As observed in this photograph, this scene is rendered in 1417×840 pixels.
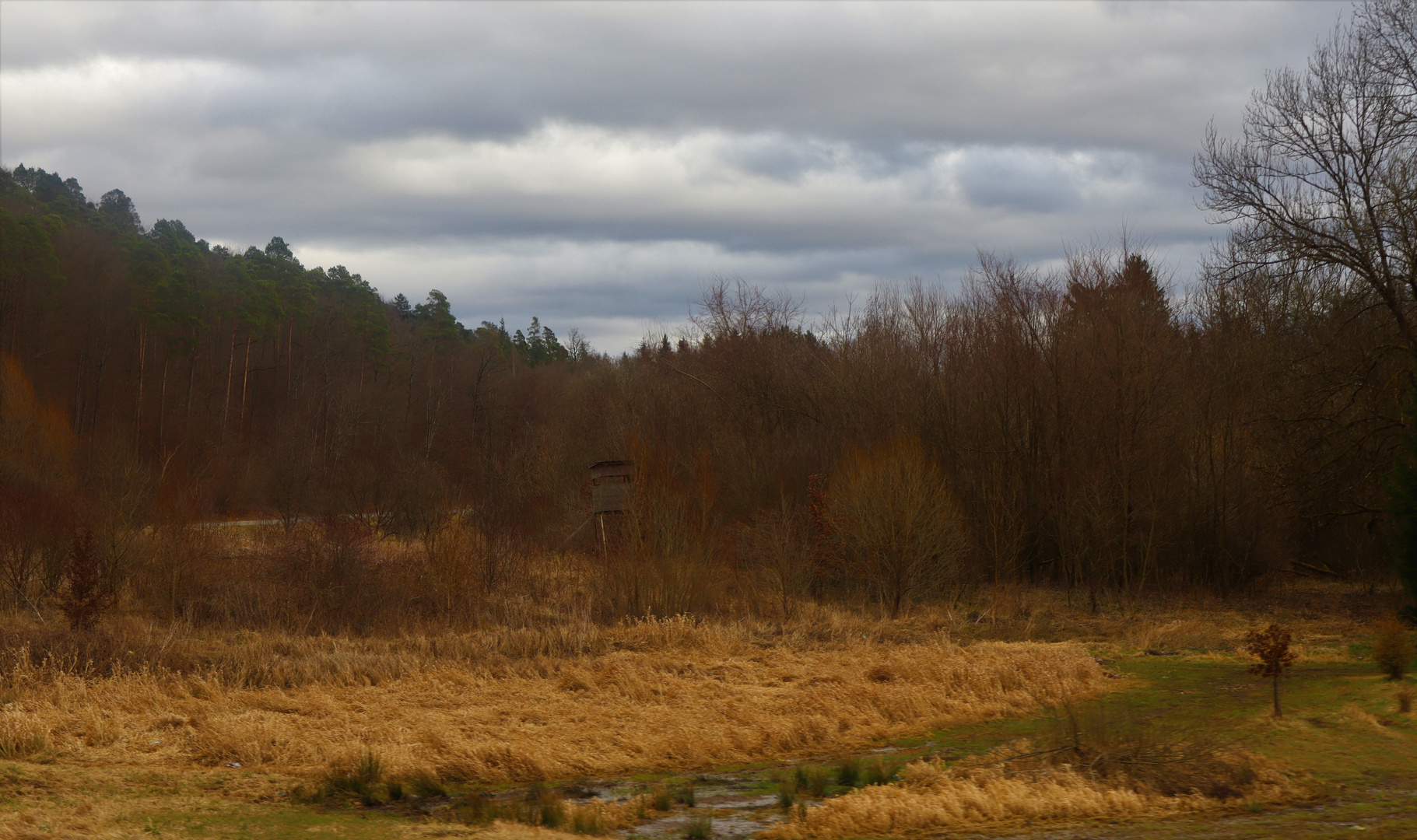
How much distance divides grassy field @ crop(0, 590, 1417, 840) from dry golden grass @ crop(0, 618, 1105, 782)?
0.13 feet

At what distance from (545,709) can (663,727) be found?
169cm

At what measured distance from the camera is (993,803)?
8516mm

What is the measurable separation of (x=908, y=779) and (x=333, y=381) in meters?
56.6

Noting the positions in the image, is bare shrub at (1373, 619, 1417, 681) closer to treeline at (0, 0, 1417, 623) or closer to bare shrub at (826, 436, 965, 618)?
treeline at (0, 0, 1417, 623)

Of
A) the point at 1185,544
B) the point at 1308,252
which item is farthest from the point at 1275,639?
the point at 1185,544

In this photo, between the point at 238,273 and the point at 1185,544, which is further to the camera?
→ the point at 238,273

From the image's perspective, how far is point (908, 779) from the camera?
9.30m

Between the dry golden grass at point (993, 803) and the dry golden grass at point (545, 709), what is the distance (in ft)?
9.06

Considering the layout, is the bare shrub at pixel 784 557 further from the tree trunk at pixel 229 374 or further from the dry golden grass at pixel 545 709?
the tree trunk at pixel 229 374

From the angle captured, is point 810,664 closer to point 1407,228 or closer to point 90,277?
point 1407,228

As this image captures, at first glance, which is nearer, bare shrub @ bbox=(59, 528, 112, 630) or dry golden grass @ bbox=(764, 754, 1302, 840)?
dry golden grass @ bbox=(764, 754, 1302, 840)

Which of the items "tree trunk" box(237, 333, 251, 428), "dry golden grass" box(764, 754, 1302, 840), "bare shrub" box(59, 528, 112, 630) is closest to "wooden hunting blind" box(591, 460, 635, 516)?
"bare shrub" box(59, 528, 112, 630)

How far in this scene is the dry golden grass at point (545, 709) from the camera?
413 inches

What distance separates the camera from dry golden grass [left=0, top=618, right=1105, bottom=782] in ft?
34.4
